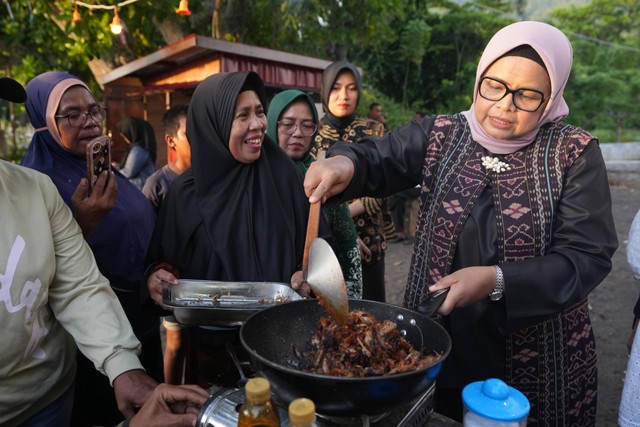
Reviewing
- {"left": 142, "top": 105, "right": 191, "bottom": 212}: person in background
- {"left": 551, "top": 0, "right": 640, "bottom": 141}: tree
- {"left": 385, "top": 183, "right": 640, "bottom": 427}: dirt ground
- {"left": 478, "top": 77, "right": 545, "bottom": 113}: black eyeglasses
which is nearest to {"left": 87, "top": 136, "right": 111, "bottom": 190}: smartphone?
{"left": 142, "top": 105, "right": 191, "bottom": 212}: person in background

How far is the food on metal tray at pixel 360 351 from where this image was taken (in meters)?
1.24

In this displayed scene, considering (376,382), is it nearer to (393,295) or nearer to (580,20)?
(393,295)

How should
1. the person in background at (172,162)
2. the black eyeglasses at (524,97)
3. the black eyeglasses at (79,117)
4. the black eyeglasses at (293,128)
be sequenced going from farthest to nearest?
the person in background at (172,162), the black eyeglasses at (293,128), the black eyeglasses at (79,117), the black eyeglasses at (524,97)

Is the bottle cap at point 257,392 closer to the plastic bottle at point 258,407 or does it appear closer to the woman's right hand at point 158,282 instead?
the plastic bottle at point 258,407

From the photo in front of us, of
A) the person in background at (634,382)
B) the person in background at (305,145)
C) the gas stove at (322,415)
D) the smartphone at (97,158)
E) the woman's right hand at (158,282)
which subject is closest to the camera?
A: the gas stove at (322,415)

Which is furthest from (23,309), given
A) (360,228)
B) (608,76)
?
(608,76)

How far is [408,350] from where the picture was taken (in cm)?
136

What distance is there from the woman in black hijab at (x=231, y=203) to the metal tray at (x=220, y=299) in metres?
0.21

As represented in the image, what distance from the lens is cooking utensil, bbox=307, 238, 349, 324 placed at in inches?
52.8

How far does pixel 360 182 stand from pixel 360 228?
1777 mm

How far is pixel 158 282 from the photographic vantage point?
2020mm

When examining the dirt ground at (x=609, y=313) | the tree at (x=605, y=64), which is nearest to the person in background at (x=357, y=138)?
the dirt ground at (x=609, y=313)

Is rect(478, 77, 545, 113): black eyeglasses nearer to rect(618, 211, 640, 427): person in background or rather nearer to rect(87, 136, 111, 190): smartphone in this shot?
rect(618, 211, 640, 427): person in background

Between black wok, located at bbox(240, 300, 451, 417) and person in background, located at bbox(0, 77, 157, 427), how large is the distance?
18.1 inches
